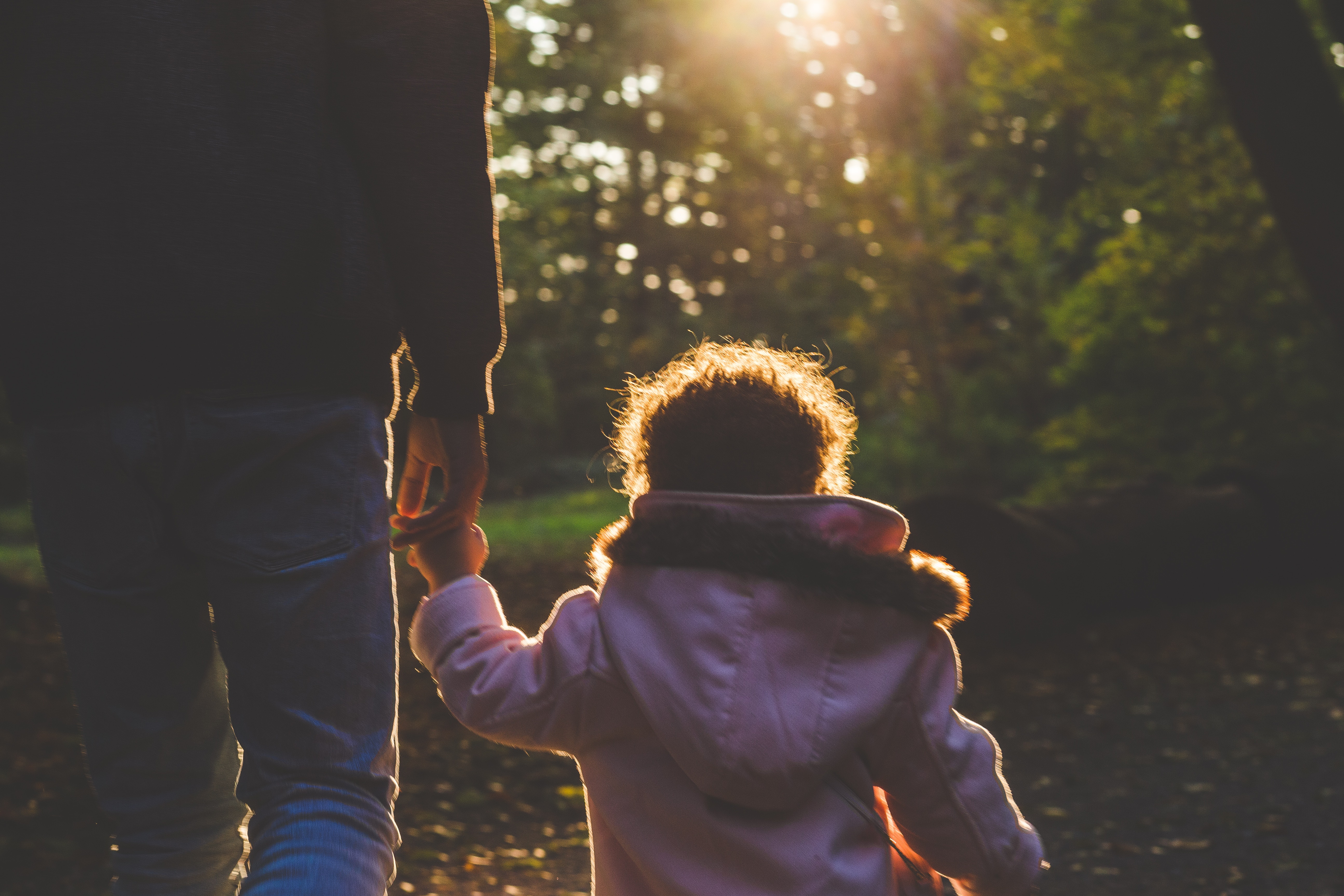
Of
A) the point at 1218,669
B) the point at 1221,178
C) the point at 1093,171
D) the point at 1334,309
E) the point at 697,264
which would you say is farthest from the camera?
the point at 697,264

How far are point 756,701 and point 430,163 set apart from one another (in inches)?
35.5

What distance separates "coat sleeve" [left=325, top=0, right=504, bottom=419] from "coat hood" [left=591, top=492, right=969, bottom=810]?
0.40 m

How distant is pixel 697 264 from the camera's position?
3516 centimetres

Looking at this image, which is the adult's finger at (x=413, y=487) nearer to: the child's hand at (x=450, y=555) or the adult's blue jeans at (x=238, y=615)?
the child's hand at (x=450, y=555)

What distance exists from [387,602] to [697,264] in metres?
33.9

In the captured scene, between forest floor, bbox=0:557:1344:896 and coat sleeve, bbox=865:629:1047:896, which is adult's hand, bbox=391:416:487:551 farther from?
forest floor, bbox=0:557:1344:896

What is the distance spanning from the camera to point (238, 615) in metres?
1.59

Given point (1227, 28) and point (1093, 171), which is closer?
point (1227, 28)

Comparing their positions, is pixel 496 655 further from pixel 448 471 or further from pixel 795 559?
pixel 795 559

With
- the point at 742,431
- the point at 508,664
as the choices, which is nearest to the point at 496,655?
the point at 508,664

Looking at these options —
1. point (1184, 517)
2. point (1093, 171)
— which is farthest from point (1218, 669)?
point (1093, 171)

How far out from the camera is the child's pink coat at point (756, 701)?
1.69 meters

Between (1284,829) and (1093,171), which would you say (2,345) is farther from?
(1093,171)

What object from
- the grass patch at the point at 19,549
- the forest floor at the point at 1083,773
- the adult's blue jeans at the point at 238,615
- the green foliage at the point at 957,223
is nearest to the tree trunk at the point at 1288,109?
the forest floor at the point at 1083,773
